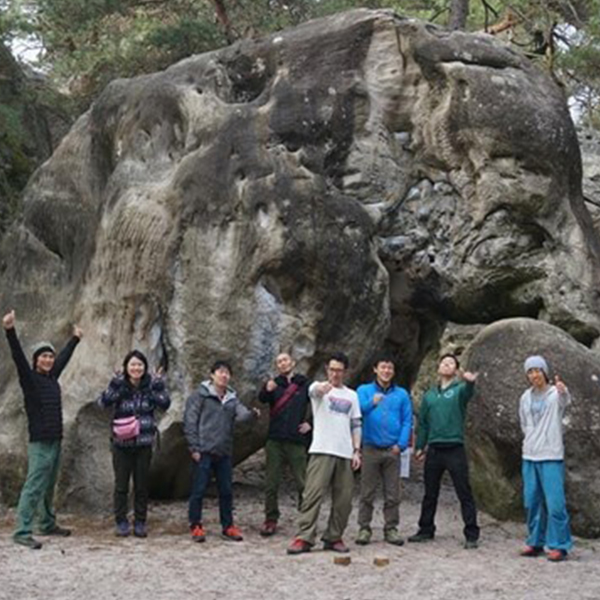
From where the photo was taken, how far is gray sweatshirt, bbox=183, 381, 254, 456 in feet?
30.4

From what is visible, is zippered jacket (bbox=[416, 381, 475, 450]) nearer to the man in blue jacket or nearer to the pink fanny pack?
the man in blue jacket

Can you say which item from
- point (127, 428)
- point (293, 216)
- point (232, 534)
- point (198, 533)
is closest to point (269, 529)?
point (232, 534)

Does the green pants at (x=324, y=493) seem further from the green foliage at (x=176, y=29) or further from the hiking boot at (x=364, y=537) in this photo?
the green foliage at (x=176, y=29)

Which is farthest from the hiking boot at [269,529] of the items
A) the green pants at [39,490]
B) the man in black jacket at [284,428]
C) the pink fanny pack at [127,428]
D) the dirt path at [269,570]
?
the green pants at [39,490]

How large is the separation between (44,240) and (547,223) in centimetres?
628

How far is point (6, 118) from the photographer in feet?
49.4

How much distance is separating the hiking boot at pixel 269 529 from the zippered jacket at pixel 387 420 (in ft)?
4.08

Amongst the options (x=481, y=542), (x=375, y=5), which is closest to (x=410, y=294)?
(x=481, y=542)

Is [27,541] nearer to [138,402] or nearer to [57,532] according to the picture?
[57,532]

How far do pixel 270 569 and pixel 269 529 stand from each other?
1.49 metres

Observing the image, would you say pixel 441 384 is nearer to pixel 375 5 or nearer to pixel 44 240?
pixel 44 240

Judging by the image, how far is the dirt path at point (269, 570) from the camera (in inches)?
289

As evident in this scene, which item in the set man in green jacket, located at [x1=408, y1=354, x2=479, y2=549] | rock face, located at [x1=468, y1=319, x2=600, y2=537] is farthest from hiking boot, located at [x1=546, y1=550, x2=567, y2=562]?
rock face, located at [x1=468, y1=319, x2=600, y2=537]

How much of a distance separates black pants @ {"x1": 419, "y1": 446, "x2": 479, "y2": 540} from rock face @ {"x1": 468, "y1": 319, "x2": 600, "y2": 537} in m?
0.98
